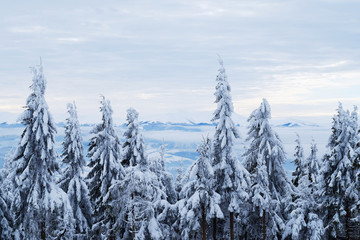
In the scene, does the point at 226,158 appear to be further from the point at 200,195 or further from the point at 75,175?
the point at 75,175

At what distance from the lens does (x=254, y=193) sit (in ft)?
98.5

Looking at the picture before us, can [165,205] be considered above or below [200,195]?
below

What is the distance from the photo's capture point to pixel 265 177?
29.7 metres

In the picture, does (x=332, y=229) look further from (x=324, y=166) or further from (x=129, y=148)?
(x=129, y=148)

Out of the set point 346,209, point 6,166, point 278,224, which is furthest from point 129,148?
point 6,166

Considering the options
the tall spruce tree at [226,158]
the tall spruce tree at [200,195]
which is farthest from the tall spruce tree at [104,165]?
the tall spruce tree at [226,158]

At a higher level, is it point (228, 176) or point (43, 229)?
point (228, 176)

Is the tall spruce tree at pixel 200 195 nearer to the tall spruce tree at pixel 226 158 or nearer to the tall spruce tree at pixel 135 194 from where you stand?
the tall spruce tree at pixel 226 158

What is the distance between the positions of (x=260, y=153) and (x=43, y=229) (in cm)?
1796

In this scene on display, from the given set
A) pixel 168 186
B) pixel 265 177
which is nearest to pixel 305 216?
pixel 265 177

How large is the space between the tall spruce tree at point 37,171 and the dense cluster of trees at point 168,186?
0.21ft

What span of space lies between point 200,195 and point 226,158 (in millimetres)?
4577

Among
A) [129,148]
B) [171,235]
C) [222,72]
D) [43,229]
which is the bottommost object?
[171,235]

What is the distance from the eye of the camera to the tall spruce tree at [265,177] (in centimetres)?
2991
